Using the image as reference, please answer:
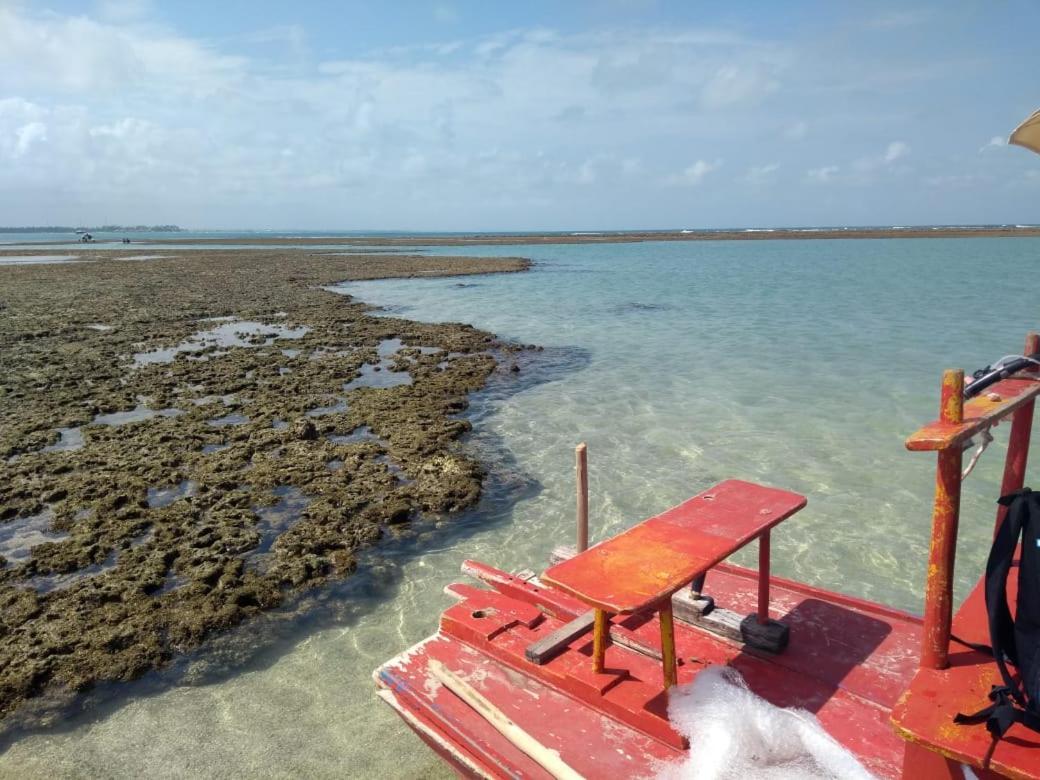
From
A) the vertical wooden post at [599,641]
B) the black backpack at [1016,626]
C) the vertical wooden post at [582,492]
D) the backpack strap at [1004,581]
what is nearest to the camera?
the black backpack at [1016,626]

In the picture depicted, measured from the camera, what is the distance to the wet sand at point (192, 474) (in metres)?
6.88

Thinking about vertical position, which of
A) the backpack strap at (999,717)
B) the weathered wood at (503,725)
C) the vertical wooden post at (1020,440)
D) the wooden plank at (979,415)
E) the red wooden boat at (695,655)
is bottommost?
the weathered wood at (503,725)

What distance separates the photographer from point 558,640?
4773mm

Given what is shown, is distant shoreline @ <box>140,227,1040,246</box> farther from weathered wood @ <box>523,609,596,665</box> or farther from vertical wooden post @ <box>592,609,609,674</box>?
vertical wooden post @ <box>592,609,609,674</box>

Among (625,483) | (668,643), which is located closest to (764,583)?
(668,643)

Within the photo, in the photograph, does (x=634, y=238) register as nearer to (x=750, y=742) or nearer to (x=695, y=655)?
(x=695, y=655)

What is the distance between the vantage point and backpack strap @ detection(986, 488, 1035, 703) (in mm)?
2875

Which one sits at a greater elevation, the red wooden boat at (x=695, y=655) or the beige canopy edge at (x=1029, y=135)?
the beige canopy edge at (x=1029, y=135)

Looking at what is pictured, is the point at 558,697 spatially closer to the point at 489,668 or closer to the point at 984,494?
the point at 489,668

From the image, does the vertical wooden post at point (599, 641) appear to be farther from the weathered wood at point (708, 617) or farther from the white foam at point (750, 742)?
the weathered wood at point (708, 617)

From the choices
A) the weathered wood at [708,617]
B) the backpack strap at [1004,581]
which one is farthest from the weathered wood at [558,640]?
the backpack strap at [1004,581]

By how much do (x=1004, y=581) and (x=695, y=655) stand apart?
7.68ft

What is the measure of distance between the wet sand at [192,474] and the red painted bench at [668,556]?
4561mm

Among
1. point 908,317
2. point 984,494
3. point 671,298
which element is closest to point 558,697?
point 984,494
